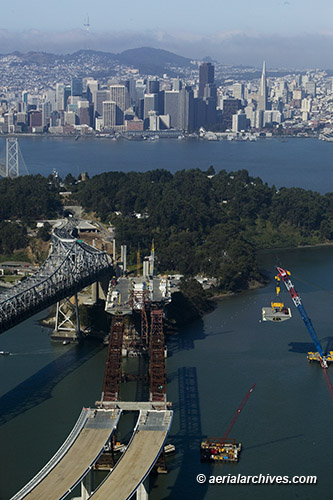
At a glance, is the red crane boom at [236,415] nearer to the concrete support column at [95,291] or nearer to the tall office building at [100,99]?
the concrete support column at [95,291]

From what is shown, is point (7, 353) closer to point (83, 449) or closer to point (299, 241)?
point (83, 449)

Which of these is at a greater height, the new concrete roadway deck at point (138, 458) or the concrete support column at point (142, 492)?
the new concrete roadway deck at point (138, 458)

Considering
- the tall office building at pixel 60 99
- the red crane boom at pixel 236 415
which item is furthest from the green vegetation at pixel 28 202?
the tall office building at pixel 60 99

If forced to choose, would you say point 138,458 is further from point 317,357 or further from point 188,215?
point 188,215

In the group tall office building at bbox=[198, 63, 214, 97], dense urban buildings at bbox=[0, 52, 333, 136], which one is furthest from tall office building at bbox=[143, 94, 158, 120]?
tall office building at bbox=[198, 63, 214, 97]

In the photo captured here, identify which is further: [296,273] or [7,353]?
[296,273]

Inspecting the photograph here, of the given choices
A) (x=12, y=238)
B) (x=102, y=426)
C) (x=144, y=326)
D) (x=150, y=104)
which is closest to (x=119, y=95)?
(x=150, y=104)

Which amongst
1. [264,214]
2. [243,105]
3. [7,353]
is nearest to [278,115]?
[243,105]
